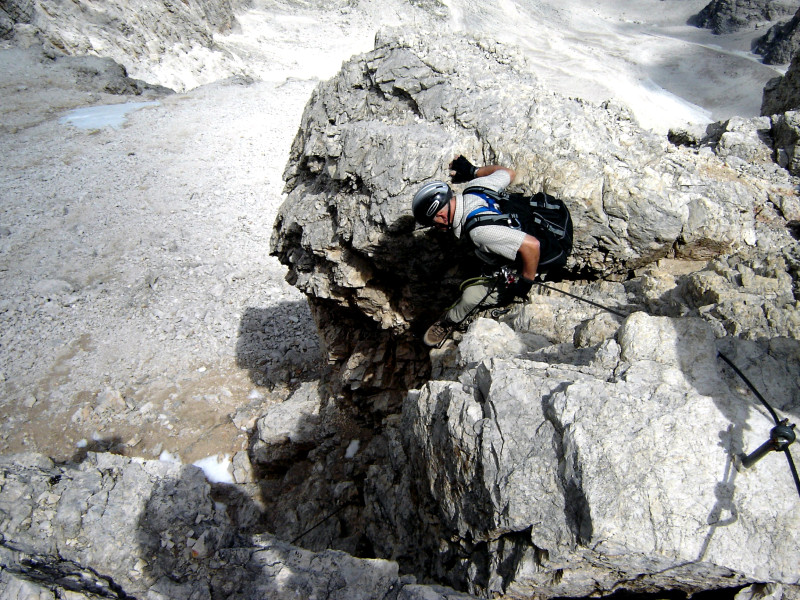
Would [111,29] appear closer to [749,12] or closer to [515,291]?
[515,291]

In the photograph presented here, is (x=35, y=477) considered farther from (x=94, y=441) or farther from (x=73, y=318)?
(x=73, y=318)

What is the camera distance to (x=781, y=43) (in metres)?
32.0

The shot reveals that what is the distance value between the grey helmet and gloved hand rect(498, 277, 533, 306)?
1.16m

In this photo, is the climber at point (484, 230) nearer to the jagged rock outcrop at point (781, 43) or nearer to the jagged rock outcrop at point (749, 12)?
the jagged rock outcrop at point (781, 43)

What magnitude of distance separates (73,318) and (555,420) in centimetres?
1218

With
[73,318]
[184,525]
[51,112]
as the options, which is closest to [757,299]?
[184,525]

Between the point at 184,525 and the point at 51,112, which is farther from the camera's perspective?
the point at 51,112

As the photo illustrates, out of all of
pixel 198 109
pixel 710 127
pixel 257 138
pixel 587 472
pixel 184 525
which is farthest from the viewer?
pixel 198 109

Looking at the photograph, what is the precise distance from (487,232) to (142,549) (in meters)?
4.41

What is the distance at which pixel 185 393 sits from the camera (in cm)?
1043

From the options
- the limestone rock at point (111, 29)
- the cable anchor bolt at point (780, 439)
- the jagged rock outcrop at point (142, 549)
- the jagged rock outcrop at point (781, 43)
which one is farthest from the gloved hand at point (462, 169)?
the jagged rock outcrop at point (781, 43)

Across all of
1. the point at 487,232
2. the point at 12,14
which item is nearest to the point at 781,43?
the point at 487,232

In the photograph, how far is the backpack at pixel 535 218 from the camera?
5129 mm

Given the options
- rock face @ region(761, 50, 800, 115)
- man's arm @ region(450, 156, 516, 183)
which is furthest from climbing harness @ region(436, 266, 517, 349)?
rock face @ region(761, 50, 800, 115)
